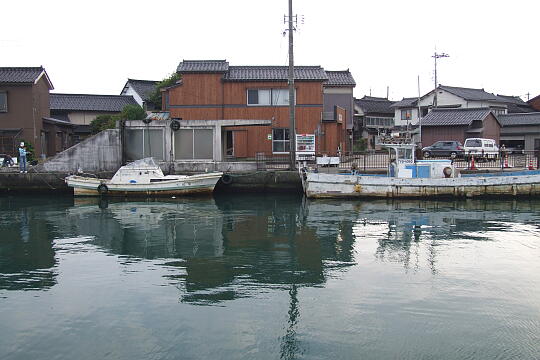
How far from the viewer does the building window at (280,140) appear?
31.4 metres

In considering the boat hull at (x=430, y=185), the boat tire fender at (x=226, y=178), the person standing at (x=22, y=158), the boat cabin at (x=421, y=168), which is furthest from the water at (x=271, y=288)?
the person standing at (x=22, y=158)

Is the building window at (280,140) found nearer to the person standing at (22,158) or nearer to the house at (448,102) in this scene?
the person standing at (22,158)

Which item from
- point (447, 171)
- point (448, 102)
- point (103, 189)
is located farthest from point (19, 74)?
point (448, 102)

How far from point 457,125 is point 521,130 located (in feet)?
27.6

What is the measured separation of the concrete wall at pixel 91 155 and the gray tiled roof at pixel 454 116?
24.4 m

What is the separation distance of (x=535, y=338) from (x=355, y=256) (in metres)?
5.68

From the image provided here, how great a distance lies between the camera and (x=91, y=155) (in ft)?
89.9

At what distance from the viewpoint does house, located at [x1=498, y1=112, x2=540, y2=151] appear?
43.5 metres

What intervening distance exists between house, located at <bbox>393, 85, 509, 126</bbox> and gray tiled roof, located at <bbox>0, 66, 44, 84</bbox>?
32.4 meters

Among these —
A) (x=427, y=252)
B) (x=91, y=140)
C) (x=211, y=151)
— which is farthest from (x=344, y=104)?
(x=427, y=252)

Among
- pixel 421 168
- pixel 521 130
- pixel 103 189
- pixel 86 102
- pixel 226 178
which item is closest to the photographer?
pixel 421 168

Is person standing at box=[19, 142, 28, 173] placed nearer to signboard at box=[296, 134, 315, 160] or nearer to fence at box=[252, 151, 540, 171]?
fence at box=[252, 151, 540, 171]

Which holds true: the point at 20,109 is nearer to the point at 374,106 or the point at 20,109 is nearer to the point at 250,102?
the point at 250,102

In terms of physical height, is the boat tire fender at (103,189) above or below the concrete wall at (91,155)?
below
